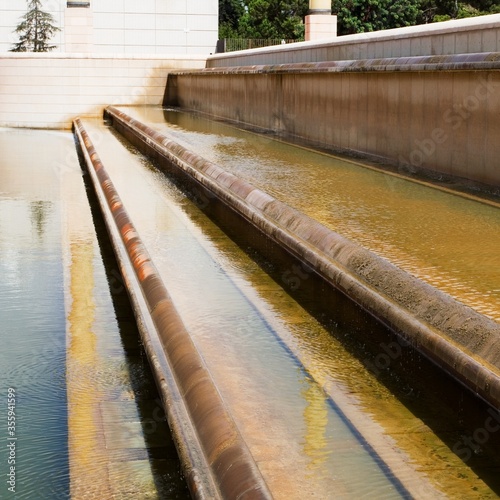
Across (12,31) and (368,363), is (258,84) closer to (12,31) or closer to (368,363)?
(368,363)

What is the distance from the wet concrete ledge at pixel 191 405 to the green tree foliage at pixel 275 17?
51.0m

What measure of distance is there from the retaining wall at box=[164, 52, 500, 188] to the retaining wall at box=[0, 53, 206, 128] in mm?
8005

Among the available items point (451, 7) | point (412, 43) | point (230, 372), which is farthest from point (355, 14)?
point (230, 372)

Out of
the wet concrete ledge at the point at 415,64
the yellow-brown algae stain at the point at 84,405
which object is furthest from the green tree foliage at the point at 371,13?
the yellow-brown algae stain at the point at 84,405

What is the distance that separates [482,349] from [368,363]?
62 centimetres

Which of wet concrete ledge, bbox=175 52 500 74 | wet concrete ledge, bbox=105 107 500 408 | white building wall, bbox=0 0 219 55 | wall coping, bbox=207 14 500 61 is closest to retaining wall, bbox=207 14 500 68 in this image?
wall coping, bbox=207 14 500 61

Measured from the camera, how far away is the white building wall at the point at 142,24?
4444 centimetres

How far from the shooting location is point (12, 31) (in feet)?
148

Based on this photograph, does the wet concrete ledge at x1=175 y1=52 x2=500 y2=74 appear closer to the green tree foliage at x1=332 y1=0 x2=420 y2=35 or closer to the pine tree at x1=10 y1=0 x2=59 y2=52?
the pine tree at x1=10 y1=0 x2=59 y2=52

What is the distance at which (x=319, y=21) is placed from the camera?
67.4 ft

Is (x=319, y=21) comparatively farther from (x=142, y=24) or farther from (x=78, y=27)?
(x=142, y=24)

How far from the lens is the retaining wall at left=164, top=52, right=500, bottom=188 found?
6047mm

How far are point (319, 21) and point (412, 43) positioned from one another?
1316 centimetres

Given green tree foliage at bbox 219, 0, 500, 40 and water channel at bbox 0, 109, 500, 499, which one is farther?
green tree foliage at bbox 219, 0, 500, 40
